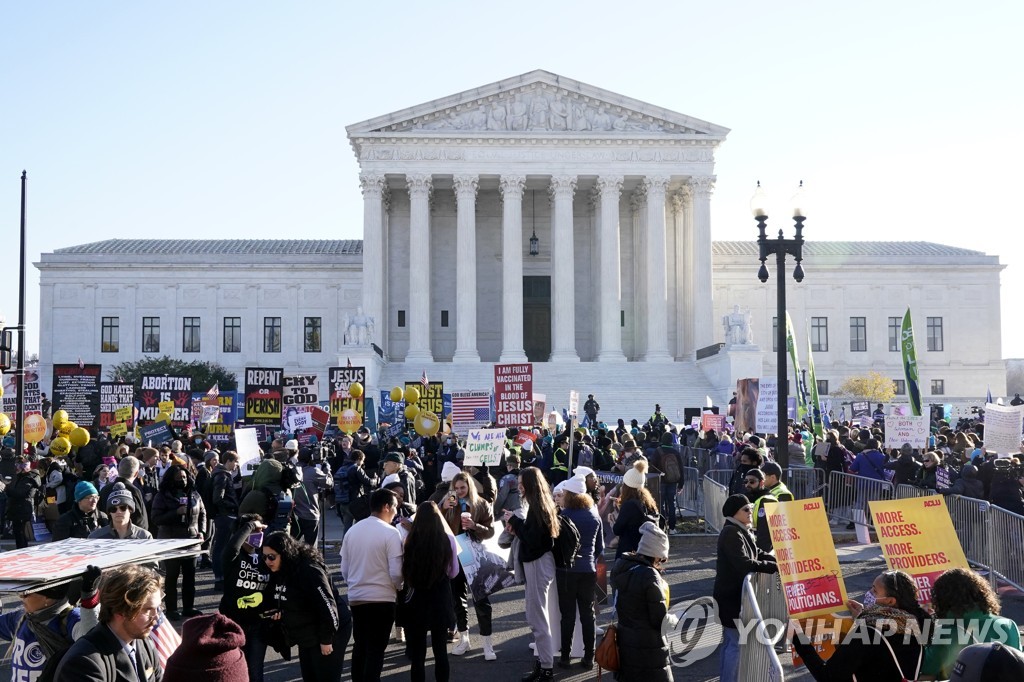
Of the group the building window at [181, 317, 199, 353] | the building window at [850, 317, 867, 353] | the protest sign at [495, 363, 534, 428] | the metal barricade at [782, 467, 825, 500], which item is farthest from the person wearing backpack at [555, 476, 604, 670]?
the building window at [850, 317, 867, 353]

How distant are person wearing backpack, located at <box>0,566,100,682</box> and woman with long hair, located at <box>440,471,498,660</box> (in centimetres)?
505

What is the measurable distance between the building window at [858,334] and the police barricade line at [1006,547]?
172 feet

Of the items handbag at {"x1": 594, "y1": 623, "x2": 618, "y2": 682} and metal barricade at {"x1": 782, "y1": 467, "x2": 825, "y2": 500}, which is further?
metal barricade at {"x1": 782, "y1": 467, "x2": 825, "y2": 500}

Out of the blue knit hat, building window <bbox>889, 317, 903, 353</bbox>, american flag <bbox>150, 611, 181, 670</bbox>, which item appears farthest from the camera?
building window <bbox>889, 317, 903, 353</bbox>

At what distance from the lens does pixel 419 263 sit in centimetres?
5238

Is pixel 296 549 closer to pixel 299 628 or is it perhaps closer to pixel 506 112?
pixel 299 628

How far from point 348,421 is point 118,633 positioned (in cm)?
2057

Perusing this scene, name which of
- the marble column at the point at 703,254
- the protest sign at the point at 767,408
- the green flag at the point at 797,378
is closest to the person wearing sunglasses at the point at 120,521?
the green flag at the point at 797,378

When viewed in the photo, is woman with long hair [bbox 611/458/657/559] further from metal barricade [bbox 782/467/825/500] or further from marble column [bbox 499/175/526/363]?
marble column [bbox 499/175/526/363]

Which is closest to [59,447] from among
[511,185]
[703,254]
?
[511,185]

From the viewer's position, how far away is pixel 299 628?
7945 millimetres

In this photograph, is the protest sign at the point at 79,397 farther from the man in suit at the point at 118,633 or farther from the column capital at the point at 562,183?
the column capital at the point at 562,183

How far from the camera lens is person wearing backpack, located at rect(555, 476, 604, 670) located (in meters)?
10.2

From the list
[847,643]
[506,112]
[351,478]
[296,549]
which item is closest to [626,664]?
[847,643]
